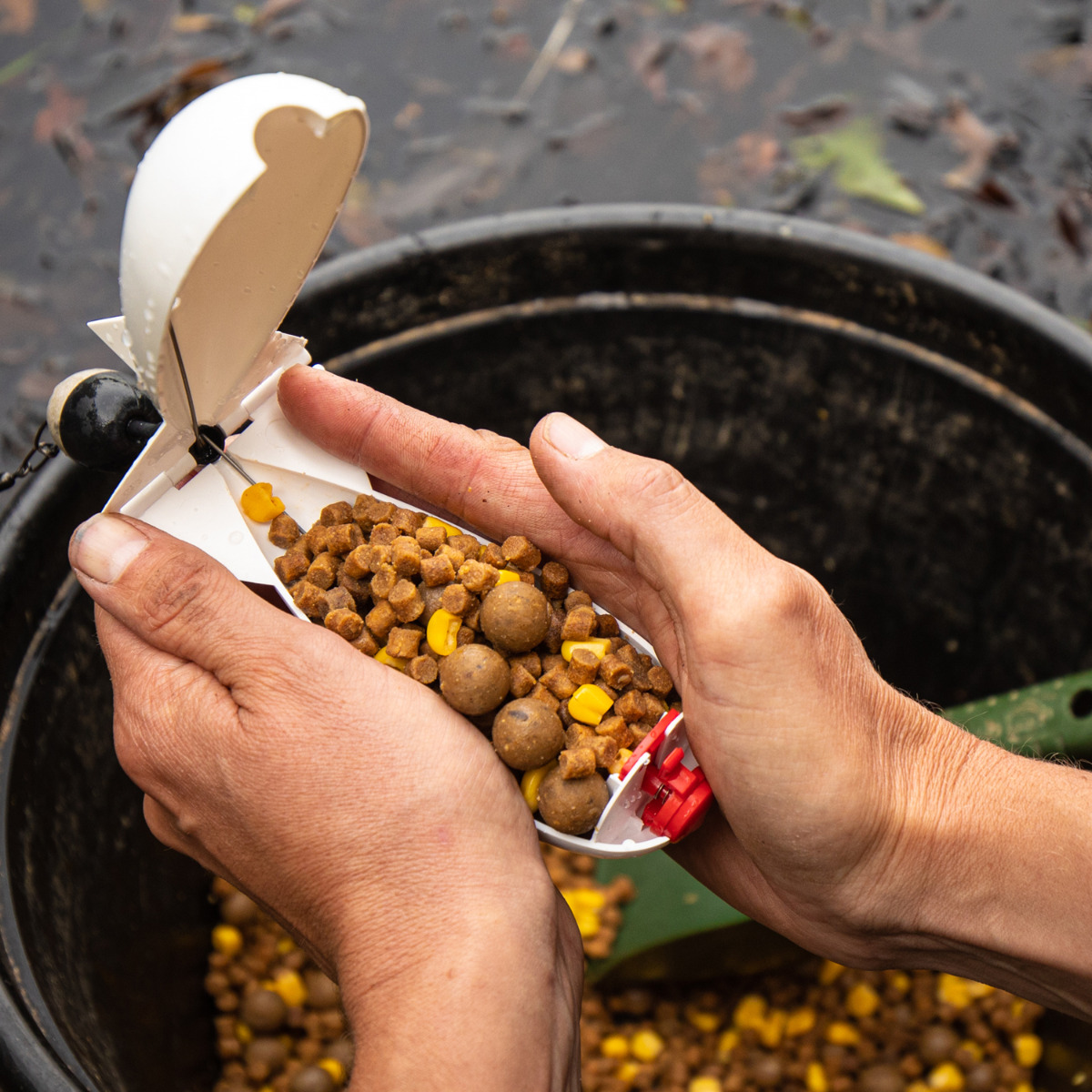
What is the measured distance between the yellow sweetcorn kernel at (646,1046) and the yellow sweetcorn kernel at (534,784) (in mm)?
820

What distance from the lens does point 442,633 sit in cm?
111

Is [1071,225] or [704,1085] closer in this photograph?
[704,1085]

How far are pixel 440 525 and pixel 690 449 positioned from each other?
0.68 meters

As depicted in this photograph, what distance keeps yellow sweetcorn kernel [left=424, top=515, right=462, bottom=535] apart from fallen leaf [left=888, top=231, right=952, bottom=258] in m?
1.52

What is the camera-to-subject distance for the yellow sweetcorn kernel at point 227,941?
166 centimetres

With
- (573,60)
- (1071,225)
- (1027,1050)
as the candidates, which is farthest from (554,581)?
(573,60)

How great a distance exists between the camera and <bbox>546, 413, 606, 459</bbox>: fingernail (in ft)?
3.62

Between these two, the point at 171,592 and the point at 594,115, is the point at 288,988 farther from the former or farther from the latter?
the point at 594,115

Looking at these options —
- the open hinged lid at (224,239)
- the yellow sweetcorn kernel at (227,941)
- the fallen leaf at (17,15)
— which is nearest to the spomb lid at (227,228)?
the open hinged lid at (224,239)

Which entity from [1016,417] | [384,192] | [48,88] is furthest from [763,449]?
[48,88]

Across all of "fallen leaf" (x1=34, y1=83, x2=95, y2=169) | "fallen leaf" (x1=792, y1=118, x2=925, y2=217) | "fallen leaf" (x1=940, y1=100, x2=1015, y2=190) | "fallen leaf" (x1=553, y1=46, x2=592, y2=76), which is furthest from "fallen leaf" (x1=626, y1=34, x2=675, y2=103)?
"fallen leaf" (x1=34, y1=83, x2=95, y2=169)

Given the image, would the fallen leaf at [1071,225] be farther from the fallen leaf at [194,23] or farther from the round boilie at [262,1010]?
the round boilie at [262,1010]

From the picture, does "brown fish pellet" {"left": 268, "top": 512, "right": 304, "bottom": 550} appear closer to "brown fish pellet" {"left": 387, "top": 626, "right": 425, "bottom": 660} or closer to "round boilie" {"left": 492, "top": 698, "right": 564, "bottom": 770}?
"brown fish pellet" {"left": 387, "top": 626, "right": 425, "bottom": 660}

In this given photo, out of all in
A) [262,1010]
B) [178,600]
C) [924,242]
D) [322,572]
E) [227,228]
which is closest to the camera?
[227,228]
